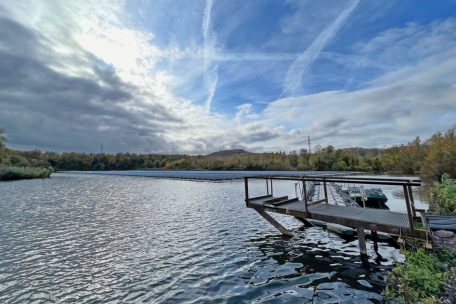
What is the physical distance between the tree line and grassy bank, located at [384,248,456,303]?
1485 inches

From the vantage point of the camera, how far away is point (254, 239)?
1005 centimetres

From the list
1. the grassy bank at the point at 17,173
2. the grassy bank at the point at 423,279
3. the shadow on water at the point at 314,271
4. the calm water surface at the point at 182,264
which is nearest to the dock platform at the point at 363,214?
the shadow on water at the point at 314,271

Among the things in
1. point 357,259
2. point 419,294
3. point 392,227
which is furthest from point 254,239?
point 419,294

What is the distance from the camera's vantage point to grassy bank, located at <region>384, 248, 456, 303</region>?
13.3 feet

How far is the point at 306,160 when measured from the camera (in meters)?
106

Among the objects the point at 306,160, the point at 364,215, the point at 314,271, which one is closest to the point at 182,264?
the point at 314,271

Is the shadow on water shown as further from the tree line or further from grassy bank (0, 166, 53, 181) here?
grassy bank (0, 166, 53, 181)

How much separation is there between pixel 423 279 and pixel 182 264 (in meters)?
5.87

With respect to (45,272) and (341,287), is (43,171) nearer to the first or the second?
(45,272)

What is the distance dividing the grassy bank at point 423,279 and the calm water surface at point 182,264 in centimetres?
100

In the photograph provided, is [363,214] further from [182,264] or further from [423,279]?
[182,264]

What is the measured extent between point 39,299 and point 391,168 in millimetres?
94585

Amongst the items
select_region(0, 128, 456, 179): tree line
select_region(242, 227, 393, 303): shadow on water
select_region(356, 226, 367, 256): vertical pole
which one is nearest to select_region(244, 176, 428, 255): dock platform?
select_region(356, 226, 367, 256): vertical pole

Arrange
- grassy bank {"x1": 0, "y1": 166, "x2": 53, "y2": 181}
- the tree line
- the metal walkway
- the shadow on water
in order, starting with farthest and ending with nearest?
1. grassy bank {"x1": 0, "y1": 166, "x2": 53, "y2": 181}
2. the tree line
3. the metal walkway
4. the shadow on water
